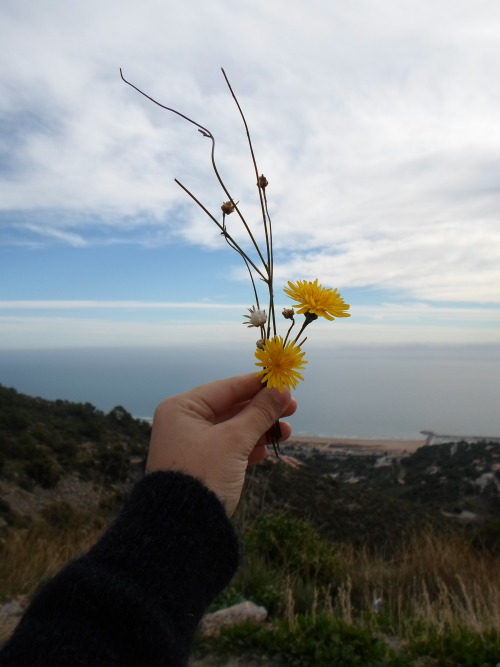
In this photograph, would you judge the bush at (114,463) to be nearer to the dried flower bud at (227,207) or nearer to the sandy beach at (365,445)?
the sandy beach at (365,445)

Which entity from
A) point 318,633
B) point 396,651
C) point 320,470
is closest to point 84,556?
point 318,633

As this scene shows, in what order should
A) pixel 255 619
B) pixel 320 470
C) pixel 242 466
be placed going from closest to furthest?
pixel 242 466
pixel 255 619
pixel 320 470

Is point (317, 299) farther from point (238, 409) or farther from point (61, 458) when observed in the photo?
point (61, 458)

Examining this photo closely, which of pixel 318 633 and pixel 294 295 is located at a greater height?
pixel 294 295

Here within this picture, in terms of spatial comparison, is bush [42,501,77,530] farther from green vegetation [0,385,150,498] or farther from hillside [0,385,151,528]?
green vegetation [0,385,150,498]

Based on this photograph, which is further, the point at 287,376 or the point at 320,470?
the point at 320,470

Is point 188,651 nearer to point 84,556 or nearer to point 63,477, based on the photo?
point 84,556

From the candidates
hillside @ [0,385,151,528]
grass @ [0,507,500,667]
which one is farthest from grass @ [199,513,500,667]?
hillside @ [0,385,151,528]

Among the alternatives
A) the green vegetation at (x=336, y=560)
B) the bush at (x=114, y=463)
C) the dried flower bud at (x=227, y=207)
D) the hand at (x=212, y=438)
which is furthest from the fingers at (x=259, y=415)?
the bush at (x=114, y=463)
